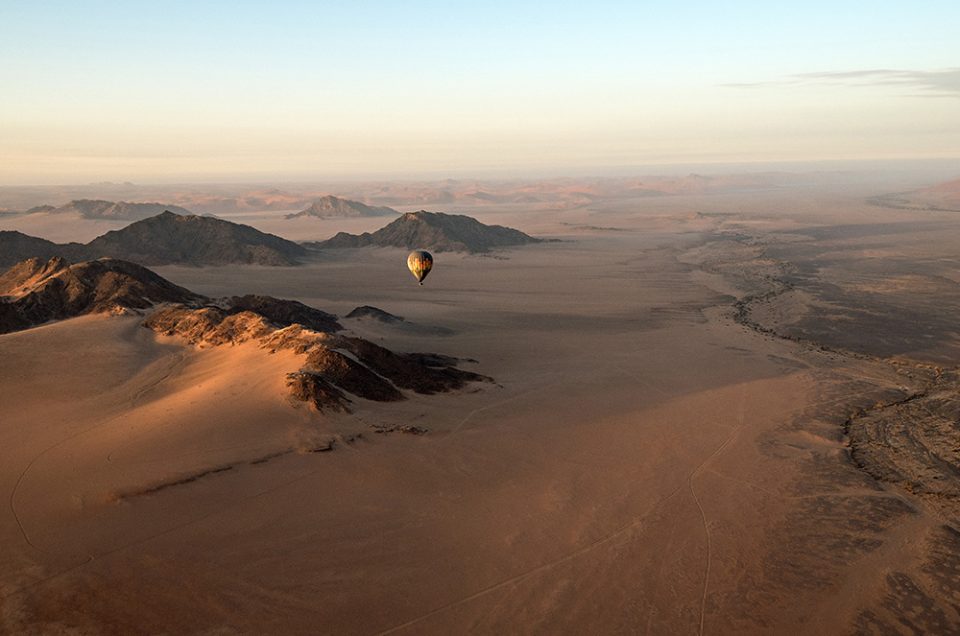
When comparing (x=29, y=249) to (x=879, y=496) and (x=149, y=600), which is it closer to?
(x=149, y=600)

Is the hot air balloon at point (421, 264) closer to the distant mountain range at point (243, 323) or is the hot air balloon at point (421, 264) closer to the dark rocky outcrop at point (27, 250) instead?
the distant mountain range at point (243, 323)

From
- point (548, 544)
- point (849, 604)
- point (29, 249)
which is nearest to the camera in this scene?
point (849, 604)

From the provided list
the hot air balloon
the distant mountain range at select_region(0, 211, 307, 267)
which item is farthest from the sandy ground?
the distant mountain range at select_region(0, 211, 307, 267)

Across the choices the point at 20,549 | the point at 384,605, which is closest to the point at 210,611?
the point at 384,605

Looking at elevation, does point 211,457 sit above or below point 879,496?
above

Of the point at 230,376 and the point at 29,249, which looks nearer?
the point at 230,376

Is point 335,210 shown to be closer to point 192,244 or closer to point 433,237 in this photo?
point 433,237
